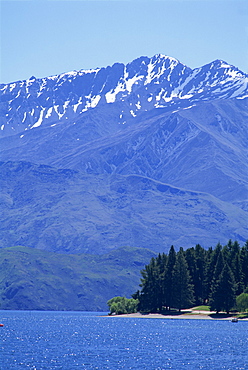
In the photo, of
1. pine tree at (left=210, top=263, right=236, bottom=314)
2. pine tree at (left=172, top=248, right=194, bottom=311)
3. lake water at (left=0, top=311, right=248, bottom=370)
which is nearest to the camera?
lake water at (left=0, top=311, right=248, bottom=370)

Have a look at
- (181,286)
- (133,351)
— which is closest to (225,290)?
(181,286)

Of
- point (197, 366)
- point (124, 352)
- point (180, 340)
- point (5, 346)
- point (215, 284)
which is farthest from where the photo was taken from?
point (215, 284)

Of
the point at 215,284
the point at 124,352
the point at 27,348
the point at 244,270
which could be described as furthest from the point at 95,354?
the point at 244,270

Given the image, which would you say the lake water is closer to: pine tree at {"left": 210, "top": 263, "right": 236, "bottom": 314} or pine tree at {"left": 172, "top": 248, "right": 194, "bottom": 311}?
pine tree at {"left": 210, "top": 263, "right": 236, "bottom": 314}

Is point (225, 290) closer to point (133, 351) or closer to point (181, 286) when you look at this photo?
point (181, 286)

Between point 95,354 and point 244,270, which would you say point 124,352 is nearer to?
point 95,354

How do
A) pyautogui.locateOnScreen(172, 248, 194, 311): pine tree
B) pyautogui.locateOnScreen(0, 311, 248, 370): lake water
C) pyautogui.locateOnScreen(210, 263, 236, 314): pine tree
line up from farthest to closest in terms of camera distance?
pyautogui.locateOnScreen(172, 248, 194, 311): pine tree < pyautogui.locateOnScreen(210, 263, 236, 314): pine tree < pyautogui.locateOnScreen(0, 311, 248, 370): lake water

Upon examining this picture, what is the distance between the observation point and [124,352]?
10400cm

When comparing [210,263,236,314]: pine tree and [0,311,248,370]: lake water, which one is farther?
[210,263,236,314]: pine tree

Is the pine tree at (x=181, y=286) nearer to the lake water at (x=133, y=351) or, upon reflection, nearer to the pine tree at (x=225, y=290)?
the pine tree at (x=225, y=290)

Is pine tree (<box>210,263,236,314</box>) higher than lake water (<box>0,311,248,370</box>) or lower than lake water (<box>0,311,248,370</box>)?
higher

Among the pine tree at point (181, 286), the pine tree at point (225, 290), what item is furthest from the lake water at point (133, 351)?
the pine tree at point (181, 286)

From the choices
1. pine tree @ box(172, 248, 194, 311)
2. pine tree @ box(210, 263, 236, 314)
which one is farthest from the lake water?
pine tree @ box(172, 248, 194, 311)

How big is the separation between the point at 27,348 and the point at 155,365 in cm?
2651
